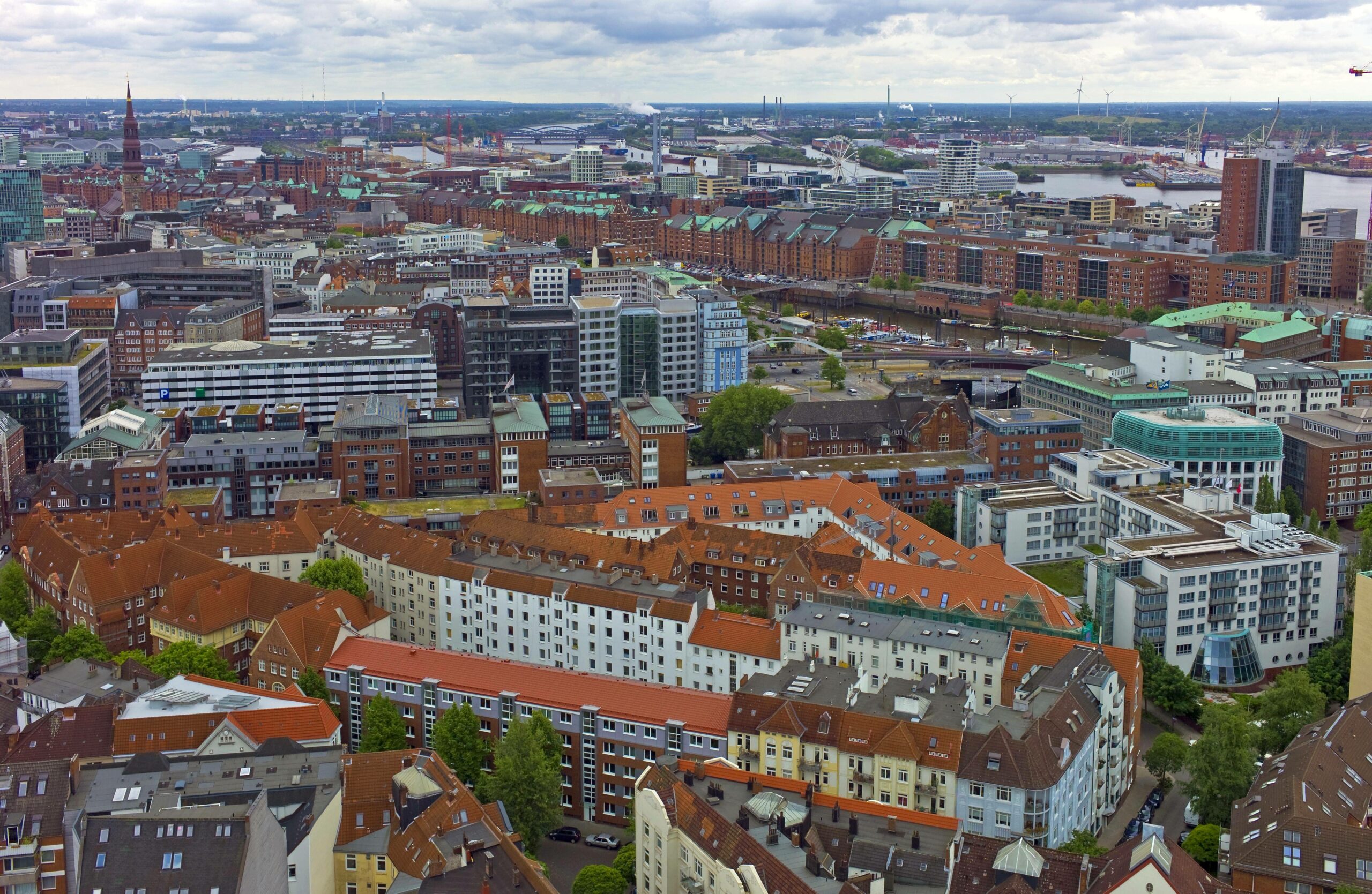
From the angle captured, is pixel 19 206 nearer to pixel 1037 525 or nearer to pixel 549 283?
pixel 549 283

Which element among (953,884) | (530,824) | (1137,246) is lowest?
(530,824)

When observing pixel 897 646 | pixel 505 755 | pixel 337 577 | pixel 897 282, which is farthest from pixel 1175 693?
pixel 897 282

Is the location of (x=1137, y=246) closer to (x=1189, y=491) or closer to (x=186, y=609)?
(x=1189, y=491)

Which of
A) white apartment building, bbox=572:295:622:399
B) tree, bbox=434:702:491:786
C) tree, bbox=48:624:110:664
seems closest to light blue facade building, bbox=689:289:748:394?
white apartment building, bbox=572:295:622:399

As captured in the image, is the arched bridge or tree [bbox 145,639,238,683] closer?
tree [bbox 145,639,238,683]

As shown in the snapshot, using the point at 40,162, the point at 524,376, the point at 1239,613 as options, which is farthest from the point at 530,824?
the point at 40,162

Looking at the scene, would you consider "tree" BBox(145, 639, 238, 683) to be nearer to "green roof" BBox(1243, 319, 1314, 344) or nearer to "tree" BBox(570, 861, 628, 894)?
"tree" BBox(570, 861, 628, 894)
